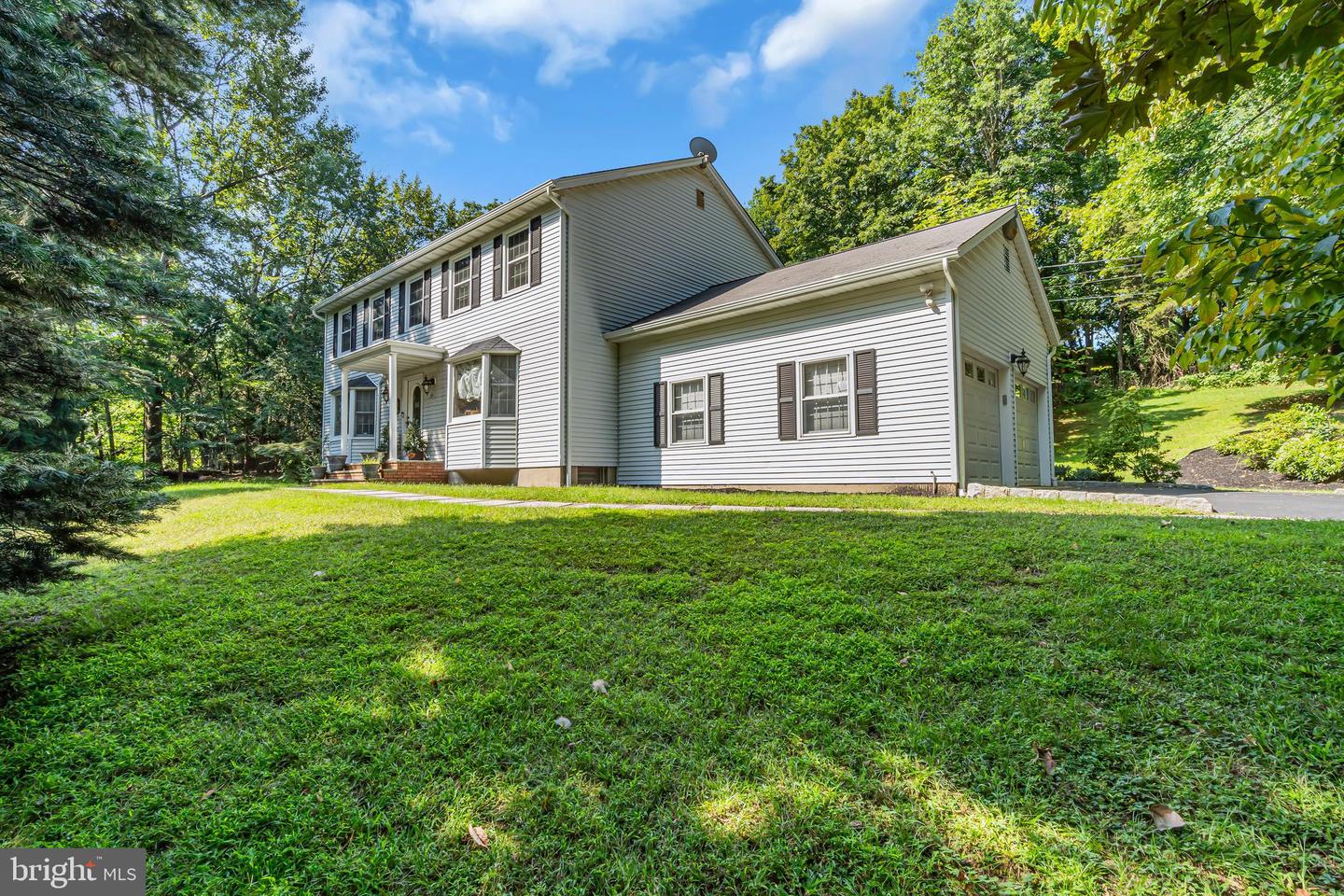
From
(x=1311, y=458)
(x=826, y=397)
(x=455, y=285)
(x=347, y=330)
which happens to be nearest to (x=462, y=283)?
(x=455, y=285)

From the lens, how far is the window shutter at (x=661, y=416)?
35.6 feet

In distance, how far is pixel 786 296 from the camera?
8969 millimetres

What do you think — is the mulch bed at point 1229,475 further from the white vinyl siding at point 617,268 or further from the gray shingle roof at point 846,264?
the white vinyl siding at point 617,268

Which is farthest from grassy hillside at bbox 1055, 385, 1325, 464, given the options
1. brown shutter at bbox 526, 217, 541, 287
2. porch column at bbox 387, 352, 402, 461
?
porch column at bbox 387, 352, 402, 461

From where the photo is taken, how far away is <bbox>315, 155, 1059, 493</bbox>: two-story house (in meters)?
8.25

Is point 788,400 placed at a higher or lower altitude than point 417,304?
lower

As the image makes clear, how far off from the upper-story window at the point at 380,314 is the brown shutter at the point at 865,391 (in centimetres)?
1327

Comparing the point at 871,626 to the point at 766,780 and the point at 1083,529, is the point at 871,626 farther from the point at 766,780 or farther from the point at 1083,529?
the point at 1083,529

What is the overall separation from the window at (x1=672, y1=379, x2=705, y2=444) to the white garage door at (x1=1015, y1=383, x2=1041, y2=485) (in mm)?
6085

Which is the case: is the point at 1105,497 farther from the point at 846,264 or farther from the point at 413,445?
the point at 413,445

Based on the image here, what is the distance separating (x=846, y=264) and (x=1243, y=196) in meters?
8.49

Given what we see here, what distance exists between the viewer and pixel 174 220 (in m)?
2.99

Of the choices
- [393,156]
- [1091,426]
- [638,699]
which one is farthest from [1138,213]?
[393,156]

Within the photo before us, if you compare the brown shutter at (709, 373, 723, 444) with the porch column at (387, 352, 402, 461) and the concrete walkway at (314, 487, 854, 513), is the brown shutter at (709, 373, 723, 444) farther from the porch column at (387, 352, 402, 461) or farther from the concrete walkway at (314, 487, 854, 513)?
the porch column at (387, 352, 402, 461)
